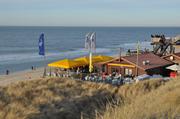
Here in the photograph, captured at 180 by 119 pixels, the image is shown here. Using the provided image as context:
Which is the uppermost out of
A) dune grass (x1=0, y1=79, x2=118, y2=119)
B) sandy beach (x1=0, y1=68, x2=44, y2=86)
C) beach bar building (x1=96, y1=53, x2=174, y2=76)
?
dune grass (x1=0, y1=79, x2=118, y2=119)

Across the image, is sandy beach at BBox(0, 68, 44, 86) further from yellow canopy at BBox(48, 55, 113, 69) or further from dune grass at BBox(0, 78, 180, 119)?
dune grass at BBox(0, 78, 180, 119)

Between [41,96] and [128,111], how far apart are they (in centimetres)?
897

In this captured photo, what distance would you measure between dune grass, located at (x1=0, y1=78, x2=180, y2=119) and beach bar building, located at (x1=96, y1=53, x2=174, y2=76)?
30.7ft

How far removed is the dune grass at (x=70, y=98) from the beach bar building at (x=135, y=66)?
936 cm

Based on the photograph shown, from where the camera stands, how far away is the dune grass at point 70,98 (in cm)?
692

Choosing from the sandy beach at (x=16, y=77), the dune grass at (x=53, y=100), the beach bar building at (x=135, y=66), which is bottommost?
the sandy beach at (x=16, y=77)

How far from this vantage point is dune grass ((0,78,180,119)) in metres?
6.92

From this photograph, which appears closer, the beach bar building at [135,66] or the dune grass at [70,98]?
the dune grass at [70,98]

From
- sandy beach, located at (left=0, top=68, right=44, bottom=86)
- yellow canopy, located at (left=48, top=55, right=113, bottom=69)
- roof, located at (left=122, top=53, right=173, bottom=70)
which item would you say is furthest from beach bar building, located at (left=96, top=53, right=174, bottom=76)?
sandy beach, located at (left=0, top=68, right=44, bottom=86)

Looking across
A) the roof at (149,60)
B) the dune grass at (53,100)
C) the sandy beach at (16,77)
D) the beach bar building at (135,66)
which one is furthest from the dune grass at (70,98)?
the sandy beach at (16,77)

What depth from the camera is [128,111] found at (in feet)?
14.6

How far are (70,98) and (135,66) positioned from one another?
42.6 feet

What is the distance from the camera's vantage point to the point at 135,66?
83.6 feet

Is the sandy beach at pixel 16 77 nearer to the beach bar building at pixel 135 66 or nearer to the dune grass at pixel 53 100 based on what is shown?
the beach bar building at pixel 135 66
